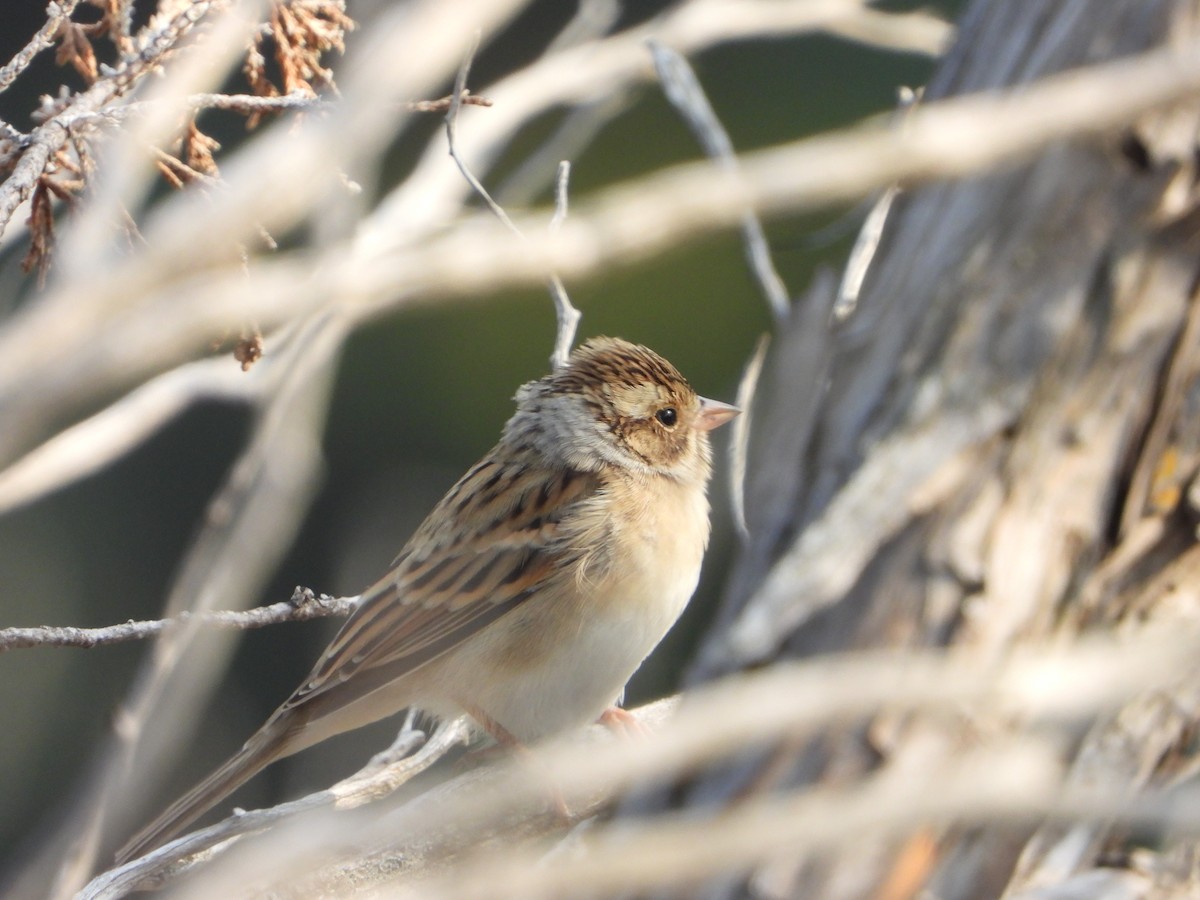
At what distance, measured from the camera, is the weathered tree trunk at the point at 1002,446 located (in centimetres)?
95

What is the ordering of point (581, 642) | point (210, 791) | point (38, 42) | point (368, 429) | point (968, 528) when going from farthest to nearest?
point (368, 429)
point (581, 642)
point (210, 791)
point (38, 42)
point (968, 528)

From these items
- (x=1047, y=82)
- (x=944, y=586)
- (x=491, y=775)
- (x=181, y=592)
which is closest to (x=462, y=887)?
(x=944, y=586)

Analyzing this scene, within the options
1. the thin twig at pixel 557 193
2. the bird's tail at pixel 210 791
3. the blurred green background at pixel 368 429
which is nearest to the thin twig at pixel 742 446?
the thin twig at pixel 557 193

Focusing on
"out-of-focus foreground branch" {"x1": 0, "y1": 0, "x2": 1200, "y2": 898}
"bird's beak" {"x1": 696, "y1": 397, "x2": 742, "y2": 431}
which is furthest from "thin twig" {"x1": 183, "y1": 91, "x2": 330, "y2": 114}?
"bird's beak" {"x1": 696, "y1": 397, "x2": 742, "y2": 431}

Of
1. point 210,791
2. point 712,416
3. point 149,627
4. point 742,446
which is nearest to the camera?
point 149,627

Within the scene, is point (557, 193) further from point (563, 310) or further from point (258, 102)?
point (258, 102)

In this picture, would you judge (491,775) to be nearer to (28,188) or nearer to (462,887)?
(28,188)

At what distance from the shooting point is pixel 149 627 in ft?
6.10

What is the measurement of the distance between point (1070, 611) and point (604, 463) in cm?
204

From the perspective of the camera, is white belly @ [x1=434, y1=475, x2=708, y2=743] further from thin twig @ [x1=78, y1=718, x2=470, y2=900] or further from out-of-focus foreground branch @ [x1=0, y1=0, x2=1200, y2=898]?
out-of-focus foreground branch @ [x1=0, y1=0, x2=1200, y2=898]

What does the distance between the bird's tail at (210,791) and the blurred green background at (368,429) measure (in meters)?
2.08

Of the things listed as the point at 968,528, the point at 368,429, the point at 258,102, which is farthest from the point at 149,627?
the point at 368,429

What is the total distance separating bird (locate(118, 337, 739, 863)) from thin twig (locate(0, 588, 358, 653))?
68cm

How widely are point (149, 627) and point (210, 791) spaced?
2.56 ft
